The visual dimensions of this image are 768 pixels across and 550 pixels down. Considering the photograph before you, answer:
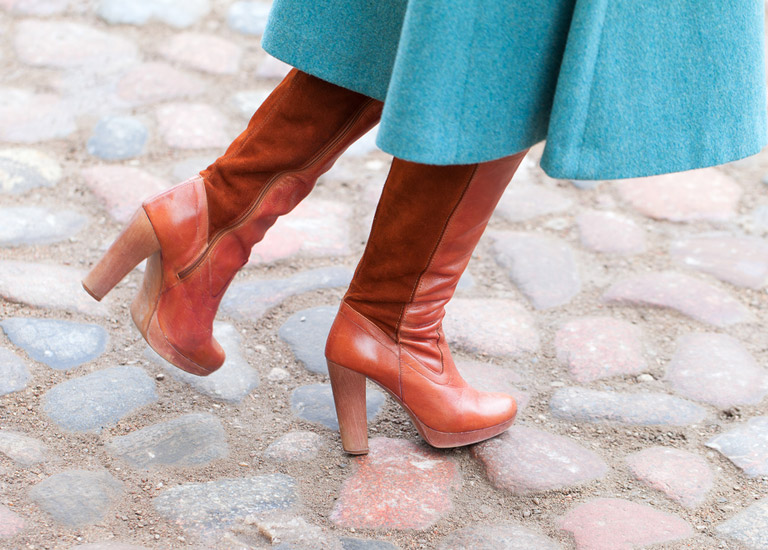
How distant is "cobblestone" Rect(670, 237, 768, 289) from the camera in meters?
2.01

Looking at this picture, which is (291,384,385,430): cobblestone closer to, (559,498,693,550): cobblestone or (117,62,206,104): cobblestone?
(559,498,693,550): cobblestone

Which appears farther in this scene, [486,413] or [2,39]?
[2,39]

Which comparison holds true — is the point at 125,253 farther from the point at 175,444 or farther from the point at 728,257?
the point at 728,257

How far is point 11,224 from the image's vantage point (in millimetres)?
1932

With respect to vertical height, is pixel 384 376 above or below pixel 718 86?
below

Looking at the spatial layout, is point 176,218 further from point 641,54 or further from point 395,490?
point 641,54

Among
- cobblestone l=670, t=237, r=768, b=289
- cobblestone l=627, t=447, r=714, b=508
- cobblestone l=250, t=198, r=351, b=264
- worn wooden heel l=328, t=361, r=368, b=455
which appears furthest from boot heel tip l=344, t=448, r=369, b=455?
cobblestone l=670, t=237, r=768, b=289

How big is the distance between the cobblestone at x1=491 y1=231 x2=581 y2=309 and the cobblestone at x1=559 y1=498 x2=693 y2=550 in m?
0.64

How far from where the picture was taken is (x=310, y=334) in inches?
68.1

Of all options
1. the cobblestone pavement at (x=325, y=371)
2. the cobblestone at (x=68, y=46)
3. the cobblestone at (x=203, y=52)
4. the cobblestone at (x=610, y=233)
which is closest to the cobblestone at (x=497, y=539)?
the cobblestone pavement at (x=325, y=371)

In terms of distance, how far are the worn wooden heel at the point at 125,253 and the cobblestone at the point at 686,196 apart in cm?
145

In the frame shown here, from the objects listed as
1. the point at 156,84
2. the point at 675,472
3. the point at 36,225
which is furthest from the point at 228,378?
the point at 156,84

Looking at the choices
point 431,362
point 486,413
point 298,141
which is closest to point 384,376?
point 431,362

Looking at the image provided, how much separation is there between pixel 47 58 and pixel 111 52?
7.8 inches
